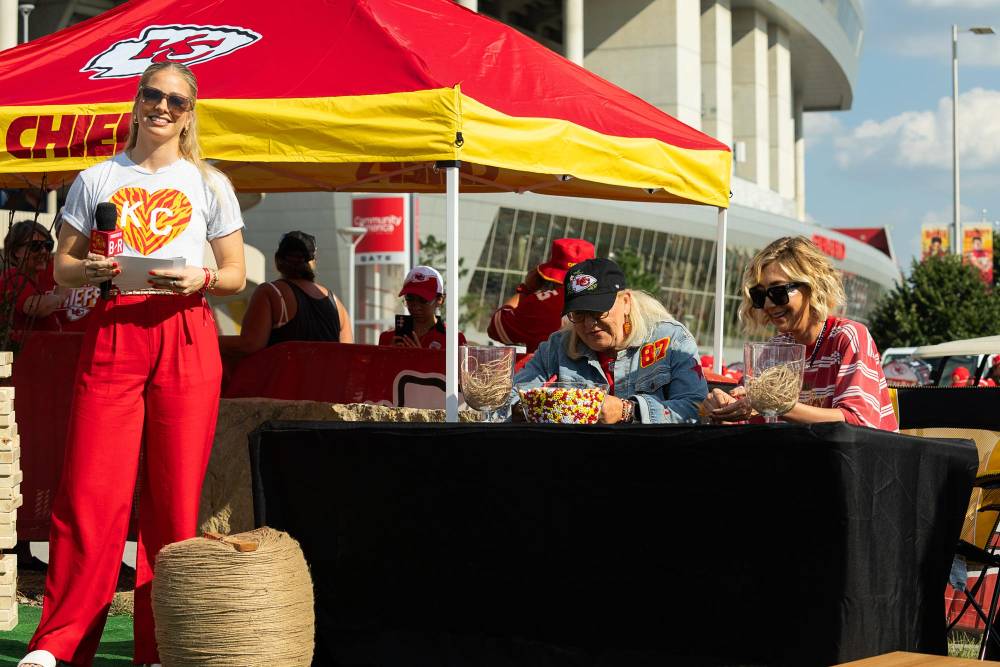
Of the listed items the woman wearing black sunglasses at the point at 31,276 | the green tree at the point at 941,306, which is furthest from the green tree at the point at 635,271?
the woman wearing black sunglasses at the point at 31,276

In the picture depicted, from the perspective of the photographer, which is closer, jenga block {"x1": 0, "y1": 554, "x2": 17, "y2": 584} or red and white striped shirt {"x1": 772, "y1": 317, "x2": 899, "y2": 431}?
red and white striped shirt {"x1": 772, "y1": 317, "x2": 899, "y2": 431}

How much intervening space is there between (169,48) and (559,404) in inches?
134

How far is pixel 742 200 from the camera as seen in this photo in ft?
194

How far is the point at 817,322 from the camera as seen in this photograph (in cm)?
413

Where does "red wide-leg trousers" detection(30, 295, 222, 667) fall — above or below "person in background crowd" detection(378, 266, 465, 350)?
below

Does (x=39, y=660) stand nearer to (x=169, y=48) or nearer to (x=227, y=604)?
(x=227, y=604)

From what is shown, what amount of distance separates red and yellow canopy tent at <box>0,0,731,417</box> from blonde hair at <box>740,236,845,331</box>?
1418mm

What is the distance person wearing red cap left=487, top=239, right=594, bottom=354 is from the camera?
729 centimetres

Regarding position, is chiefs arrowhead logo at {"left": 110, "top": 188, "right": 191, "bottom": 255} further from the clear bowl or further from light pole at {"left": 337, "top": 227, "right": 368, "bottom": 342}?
light pole at {"left": 337, "top": 227, "right": 368, "bottom": 342}

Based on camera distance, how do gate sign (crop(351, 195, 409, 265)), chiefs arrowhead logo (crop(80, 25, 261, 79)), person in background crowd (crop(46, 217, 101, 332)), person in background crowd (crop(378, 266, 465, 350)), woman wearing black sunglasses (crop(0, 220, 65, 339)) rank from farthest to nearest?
1. gate sign (crop(351, 195, 409, 265))
2. person in background crowd (crop(378, 266, 465, 350))
3. person in background crowd (crop(46, 217, 101, 332))
4. woman wearing black sunglasses (crop(0, 220, 65, 339))
5. chiefs arrowhead logo (crop(80, 25, 261, 79))

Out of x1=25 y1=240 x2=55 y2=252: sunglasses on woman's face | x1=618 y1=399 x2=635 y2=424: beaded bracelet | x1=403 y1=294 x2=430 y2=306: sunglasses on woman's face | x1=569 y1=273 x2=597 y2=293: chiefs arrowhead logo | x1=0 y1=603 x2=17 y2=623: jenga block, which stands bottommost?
x1=0 y1=603 x2=17 y2=623: jenga block

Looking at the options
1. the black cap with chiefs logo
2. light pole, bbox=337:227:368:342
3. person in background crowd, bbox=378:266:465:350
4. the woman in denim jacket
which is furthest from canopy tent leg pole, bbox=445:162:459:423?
light pole, bbox=337:227:368:342

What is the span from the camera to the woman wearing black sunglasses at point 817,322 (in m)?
3.99

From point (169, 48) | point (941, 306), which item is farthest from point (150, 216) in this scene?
point (941, 306)
